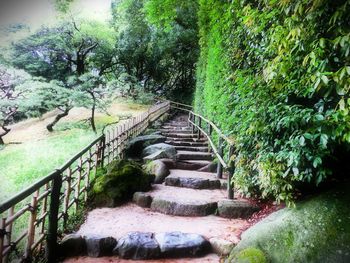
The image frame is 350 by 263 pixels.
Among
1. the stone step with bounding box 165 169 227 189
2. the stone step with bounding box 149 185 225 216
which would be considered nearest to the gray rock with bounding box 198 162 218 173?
the stone step with bounding box 165 169 227 189

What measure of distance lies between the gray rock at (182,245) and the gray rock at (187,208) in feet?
3.31

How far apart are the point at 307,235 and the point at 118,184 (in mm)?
3632

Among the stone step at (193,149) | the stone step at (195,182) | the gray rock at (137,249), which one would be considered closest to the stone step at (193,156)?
the stone step at (193,149)

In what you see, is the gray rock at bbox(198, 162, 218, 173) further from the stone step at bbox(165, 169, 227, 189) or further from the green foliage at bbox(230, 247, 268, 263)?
the green foliage at bbox(230, 247, 268, 263)

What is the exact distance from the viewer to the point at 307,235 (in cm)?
337

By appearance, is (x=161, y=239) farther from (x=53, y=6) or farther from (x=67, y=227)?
(x=53, y=6)

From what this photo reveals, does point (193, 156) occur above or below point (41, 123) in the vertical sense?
above

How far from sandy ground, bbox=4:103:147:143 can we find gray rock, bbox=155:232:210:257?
13.9m

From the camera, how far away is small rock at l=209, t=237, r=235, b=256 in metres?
4.06

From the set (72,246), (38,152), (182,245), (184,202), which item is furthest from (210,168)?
(38,152)

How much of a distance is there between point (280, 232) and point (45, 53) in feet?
78.2

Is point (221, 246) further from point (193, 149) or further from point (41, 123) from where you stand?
point (41, 123)

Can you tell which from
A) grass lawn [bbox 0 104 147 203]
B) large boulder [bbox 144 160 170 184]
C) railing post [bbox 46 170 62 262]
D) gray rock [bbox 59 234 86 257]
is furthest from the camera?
grass lawn [bbox 0 104 147 203]

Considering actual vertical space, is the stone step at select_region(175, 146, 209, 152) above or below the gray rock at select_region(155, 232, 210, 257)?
above
